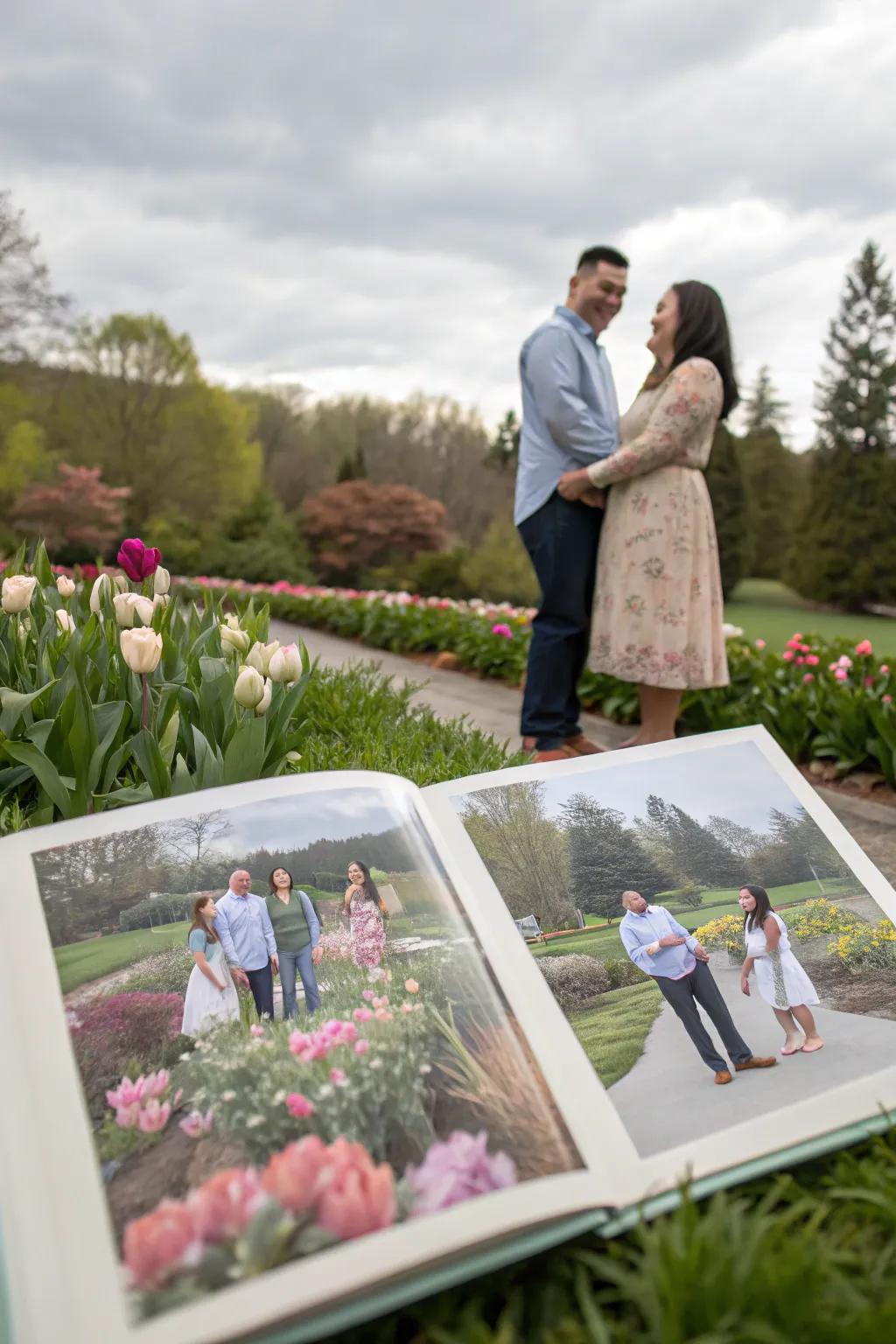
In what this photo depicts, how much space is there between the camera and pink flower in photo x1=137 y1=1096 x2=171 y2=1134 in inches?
31.2

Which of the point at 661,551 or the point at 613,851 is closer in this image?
the point at 613,851

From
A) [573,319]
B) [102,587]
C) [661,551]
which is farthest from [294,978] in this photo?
[573,319]

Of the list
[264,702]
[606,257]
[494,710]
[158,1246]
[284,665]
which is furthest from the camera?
[494,710]

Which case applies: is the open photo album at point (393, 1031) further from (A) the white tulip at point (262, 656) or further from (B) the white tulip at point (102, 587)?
(B) the white tulip at point (102, 587)

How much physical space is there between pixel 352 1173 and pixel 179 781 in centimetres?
69

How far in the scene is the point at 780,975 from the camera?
1.07 meters

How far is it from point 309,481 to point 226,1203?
29.6 m

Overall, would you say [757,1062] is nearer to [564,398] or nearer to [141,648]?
[141,648]

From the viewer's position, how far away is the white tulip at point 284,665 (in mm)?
1476

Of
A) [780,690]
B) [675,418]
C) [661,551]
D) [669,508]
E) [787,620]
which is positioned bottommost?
[787,620]

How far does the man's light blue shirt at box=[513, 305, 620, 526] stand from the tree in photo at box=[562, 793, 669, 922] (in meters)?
1.95

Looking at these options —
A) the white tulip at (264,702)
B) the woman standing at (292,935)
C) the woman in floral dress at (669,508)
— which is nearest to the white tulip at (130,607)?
the white tulip at (264,702)

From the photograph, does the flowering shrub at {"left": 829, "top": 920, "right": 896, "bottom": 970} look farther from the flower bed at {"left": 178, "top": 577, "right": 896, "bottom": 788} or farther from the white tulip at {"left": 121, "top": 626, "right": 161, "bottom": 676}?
the flower bed at {"left": 178, "top": 577, "right": 896, "bottom": 788}

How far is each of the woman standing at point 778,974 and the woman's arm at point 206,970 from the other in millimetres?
582
